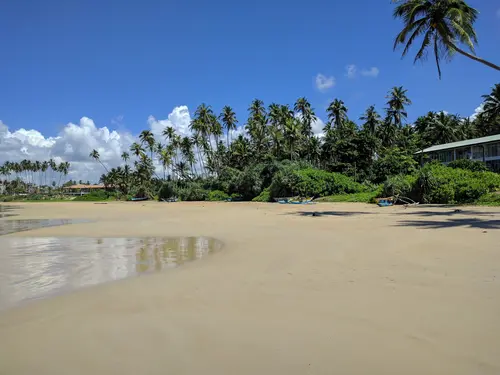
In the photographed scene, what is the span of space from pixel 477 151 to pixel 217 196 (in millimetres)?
33020

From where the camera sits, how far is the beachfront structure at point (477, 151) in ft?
141

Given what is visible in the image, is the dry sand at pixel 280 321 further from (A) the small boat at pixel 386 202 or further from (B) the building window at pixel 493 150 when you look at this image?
(B) the building window at pixel 493 150

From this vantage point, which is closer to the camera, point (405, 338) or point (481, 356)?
point (481, 356)

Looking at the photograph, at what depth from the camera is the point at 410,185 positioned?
27.8 m

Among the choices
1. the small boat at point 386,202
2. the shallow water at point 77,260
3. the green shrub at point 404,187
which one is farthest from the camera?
the green shrub at point 404,187

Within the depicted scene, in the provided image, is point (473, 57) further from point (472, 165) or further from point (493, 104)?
point (493, 104)

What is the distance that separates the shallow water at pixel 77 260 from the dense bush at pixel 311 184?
26.0 m

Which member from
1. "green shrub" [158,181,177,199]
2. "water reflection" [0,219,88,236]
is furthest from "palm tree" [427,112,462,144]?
"water reflection" [0,219,88,236]

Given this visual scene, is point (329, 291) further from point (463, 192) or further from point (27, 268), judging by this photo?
point (463, 192)

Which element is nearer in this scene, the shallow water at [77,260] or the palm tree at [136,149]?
the shallow water at [77,260]

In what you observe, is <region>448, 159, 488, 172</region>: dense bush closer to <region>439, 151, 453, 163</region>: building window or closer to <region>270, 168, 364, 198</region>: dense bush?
<region>270, 168, 364, 198</region>: dense bush

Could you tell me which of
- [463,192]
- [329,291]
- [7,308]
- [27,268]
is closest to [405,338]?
[329,291]

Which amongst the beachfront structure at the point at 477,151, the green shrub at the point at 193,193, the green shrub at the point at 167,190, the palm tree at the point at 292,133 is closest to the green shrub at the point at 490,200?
the beachfront structure at the point at 477,151

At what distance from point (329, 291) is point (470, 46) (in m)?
17.9
